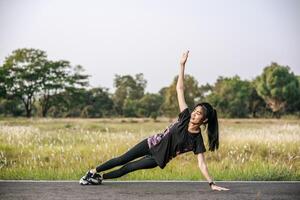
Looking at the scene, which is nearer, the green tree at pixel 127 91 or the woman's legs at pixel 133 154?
the woman's legs at pixel 133 154

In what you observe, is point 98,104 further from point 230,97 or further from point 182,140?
point 182,140

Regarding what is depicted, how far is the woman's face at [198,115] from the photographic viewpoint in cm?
422

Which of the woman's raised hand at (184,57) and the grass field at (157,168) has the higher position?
the woman's raised hand at (184,57)

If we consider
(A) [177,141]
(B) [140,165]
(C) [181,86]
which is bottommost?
(B) [140,165]

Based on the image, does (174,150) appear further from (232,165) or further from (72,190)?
(232,165)

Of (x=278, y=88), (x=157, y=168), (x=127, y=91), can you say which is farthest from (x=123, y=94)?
(x=157, y=168)

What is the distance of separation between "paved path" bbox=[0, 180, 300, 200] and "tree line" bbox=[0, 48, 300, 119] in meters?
8.66

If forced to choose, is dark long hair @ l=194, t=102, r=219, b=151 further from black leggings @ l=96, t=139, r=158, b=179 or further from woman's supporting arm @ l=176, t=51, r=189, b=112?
black leggings @ l=96, t=139, r=158, b=179

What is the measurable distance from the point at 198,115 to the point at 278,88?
17578 millimetres

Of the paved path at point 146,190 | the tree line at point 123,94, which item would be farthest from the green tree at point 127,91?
the paved path at point 146,190

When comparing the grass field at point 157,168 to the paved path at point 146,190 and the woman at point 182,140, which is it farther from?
the woman at point 182,140

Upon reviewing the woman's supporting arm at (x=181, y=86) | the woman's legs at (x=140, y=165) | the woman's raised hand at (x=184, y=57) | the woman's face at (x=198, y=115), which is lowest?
the woman's legs at (x=140, y=165)

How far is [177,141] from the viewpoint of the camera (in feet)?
14.4

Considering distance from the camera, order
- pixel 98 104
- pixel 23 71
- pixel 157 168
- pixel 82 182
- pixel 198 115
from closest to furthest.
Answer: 1. pixel 198 115
2. pixel 82 182
3. pixel 157 168
4. pixel 98 104
5. pixel 23 71
